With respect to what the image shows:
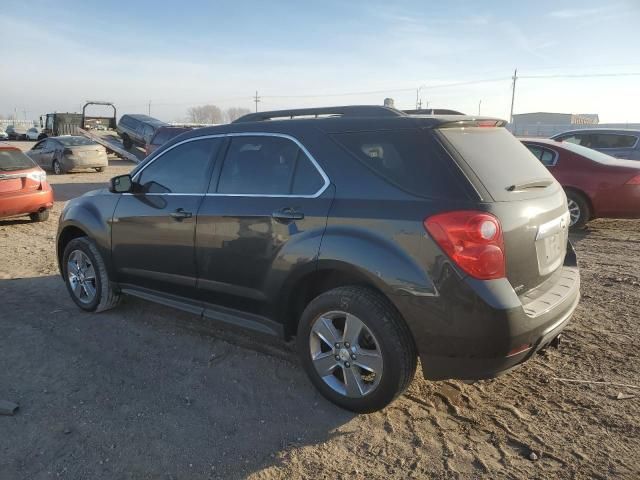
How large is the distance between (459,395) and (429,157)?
160cm

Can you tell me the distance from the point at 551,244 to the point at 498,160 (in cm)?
61

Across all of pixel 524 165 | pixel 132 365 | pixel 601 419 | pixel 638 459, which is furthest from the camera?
pixel 132 365

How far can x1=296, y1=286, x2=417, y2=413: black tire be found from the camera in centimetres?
284

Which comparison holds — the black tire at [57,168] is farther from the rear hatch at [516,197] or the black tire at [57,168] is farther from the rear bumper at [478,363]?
the rear bumper at [478,363]

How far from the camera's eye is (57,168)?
58.6ft

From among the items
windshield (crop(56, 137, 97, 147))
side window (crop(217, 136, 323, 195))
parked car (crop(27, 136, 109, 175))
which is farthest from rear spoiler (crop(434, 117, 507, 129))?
windshield (crop(56, 137, 97, 147))

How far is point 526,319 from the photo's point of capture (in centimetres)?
266

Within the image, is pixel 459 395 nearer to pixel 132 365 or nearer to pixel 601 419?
pixel 601 419

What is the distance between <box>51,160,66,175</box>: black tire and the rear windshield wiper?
1793cm

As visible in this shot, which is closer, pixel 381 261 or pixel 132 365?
pixel 381 261

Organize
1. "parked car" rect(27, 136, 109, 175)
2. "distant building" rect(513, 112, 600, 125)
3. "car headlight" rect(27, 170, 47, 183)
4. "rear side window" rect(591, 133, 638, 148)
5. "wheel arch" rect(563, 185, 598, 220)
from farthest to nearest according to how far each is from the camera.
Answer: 1. "distant building" rect(513, 112, 600, 125)
2. "parked car" rect(27, 136, 109, 175)
3. "rear side window" rect(591, 133, 638, 148)
4. "car headlight" rect(27, 170, 47, 183)
5. "wheel arch" rect(563, 185, 598, 220)

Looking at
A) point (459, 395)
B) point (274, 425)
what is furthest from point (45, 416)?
point (459, 395)

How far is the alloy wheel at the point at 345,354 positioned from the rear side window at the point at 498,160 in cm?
109

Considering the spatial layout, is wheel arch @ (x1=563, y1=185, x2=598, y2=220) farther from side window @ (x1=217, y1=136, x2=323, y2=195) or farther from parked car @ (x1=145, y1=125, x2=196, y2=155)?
parked car @ (x1=145, y1=125, x2=196, y2=155)
